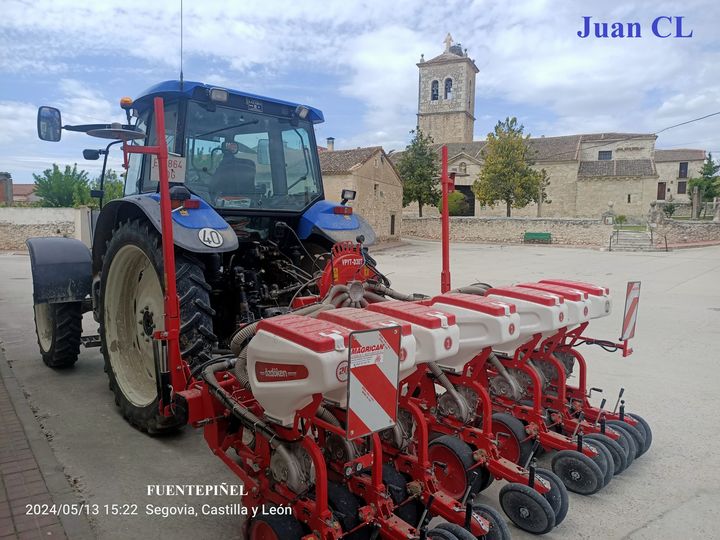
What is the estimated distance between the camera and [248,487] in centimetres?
A: 249

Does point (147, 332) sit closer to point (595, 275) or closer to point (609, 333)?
point (609, 333)

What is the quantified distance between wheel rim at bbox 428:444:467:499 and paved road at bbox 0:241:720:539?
0.35 meters

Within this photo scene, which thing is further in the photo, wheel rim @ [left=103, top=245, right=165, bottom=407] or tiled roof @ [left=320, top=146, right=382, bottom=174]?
tiled roof @ [left=320, top=146, right=382, bottom=174]

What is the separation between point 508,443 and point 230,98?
3.30 meters

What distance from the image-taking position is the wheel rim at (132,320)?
13.1 ft

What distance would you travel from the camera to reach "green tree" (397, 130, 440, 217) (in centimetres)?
3291

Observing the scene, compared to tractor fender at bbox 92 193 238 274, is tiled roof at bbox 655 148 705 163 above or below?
above

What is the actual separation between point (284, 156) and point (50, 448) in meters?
2.89

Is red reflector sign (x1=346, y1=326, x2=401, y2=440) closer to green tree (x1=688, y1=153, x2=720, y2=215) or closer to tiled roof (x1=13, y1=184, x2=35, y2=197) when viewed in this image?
green tree (x1=688, y1=153, x2=720, y2=215)

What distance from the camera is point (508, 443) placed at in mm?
3256

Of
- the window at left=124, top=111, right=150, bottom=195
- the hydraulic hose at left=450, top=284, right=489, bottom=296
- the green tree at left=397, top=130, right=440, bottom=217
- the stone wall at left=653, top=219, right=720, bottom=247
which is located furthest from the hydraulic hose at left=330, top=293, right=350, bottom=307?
the green tree at left=397, top=130, right=440, bottom=217

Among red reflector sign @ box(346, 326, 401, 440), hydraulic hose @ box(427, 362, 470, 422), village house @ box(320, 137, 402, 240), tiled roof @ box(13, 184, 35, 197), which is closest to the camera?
red reflector sign @ box(346, 326, 401, 440)

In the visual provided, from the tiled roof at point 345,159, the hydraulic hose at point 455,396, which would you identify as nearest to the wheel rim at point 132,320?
the hydraulic hose at point 455,396

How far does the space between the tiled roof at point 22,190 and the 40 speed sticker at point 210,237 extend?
65422 mm
